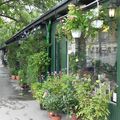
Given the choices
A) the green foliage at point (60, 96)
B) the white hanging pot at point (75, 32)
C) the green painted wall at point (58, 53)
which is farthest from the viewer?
the green painted wall at point (58, 53)

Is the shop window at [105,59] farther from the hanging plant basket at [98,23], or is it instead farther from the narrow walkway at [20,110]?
the narrow walkway at [20,110]

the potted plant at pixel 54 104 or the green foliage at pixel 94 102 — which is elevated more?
the green foliage at pixel 94 102

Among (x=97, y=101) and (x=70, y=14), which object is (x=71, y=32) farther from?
(x=97, y=101)

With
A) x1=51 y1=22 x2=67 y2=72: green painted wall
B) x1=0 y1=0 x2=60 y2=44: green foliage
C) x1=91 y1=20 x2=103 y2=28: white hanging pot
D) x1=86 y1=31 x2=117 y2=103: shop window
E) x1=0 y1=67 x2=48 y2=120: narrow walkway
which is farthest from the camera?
x1=0 y1=0 x2=60 y2=44: green foliage

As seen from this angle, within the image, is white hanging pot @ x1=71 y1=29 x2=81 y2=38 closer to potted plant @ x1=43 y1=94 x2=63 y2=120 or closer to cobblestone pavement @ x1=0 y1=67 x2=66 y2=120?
potted plant @ x1=43 y1=94 x2=63 y2=120

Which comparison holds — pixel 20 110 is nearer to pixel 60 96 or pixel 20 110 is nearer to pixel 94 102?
pixel 60 96

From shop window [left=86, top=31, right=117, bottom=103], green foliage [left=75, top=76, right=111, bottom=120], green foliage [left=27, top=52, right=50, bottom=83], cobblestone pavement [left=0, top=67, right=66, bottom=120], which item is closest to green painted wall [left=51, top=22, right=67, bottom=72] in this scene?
green foliage [left=27, top=52, right=50, bottom=83]

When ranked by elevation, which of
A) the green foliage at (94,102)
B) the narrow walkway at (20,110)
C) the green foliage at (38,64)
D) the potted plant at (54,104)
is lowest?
the narrow walkway at (20,110)

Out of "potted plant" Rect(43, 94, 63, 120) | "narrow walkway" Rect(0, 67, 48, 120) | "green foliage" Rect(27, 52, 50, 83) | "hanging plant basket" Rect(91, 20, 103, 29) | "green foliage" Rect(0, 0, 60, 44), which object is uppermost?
"green foliage" Rect(0, 0, 60, 44)

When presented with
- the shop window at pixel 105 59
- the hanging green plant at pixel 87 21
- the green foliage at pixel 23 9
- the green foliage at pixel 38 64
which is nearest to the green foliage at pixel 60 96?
the shop window at pixel 105 59

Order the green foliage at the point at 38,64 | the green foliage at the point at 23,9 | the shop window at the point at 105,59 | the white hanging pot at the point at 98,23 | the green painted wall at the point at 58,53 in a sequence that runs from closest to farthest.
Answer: the white hanging pot at the point at 98,23 < the shop window at the point at 105,59 < the green painted wall at the point at 58,53 < the green foliage at the point at 38,64 < the green foliage at the point at 23,9

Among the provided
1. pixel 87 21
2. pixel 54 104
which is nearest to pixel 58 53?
pixel 54 104

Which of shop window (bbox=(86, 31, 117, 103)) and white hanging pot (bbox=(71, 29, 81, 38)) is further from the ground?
white hanging pot (bbox=(71, 29, 81, 38))

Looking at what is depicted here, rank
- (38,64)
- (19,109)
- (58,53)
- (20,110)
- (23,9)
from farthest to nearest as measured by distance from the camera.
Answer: (23,9) → (38,64) → (58,53) → (19,109) → (20,110)
